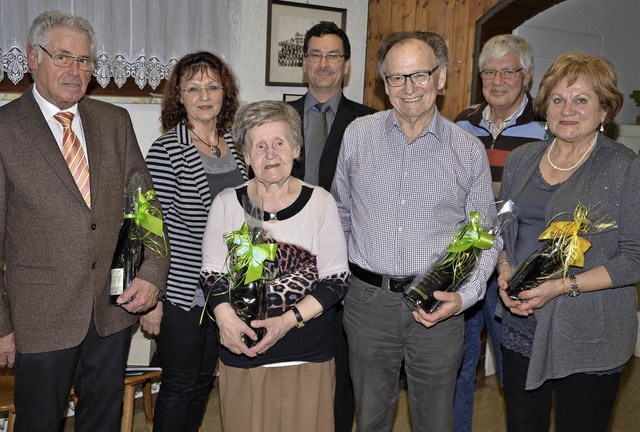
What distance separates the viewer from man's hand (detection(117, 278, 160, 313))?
8.44 feet

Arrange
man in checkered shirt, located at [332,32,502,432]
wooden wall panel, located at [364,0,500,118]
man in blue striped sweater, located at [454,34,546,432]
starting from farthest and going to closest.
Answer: wooden wall panel, located at [364,0,500,118] < man in blue striped sweater, located at [454,34,546,432] < man in checkered shirt, located at [332,32,502,432]

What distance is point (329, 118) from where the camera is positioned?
11.1ft

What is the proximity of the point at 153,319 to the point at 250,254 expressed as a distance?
703 millimetres

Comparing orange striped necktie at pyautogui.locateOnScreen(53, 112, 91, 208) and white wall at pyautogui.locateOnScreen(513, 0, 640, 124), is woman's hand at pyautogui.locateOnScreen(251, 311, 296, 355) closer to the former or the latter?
orange striped necktie at pyautogui.locateOnScreen(53, 112, 91, 208)

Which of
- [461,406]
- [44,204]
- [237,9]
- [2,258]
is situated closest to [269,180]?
[44,204]

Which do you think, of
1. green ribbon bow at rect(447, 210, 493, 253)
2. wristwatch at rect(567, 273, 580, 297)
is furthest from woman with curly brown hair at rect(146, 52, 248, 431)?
wristwatch at rect(567, 273, 580, 297)

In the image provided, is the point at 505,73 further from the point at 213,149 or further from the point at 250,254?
the point at 250,254

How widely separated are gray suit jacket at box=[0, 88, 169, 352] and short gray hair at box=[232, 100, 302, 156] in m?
0.52

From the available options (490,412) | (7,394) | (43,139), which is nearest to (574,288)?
(43,139)

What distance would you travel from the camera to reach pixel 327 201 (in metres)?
2.50

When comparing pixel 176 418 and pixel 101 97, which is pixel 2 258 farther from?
pixel 101 97

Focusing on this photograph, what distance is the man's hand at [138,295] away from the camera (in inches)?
101

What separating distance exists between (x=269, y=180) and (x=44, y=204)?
0.79 meters

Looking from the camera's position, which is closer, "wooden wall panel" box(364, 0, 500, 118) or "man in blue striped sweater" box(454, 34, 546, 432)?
"man in blue striped sweater" box(454, 34, 546, 432)
